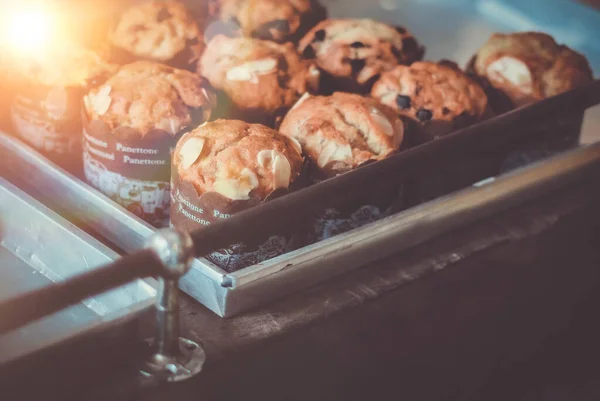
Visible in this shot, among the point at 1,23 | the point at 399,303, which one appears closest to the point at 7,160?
the point at 1,23

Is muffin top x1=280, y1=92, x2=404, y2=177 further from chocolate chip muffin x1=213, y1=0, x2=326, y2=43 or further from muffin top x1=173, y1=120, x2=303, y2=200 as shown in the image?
chocolate chip muffin x1=213, y1=0, x2=326, y2=43

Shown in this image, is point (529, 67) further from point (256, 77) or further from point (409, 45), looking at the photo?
point (256, 77)

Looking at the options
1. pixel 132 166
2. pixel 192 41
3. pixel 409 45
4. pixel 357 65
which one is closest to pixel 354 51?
pixel 357 65

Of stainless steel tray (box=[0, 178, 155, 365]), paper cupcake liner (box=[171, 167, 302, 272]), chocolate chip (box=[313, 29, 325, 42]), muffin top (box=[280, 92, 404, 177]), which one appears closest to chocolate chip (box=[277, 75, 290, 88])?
muffin top (box=[280, 92, 404, 177])

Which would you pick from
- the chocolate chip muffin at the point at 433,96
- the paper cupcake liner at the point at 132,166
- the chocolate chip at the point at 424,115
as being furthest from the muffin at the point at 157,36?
the chocolate chip at the point at 424,115

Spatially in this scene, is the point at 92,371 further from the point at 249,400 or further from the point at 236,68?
the point at 236,68

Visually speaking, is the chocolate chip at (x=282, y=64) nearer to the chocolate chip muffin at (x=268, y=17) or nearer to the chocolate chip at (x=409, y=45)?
the chocolate chip muffin at (x=268, y=17)
